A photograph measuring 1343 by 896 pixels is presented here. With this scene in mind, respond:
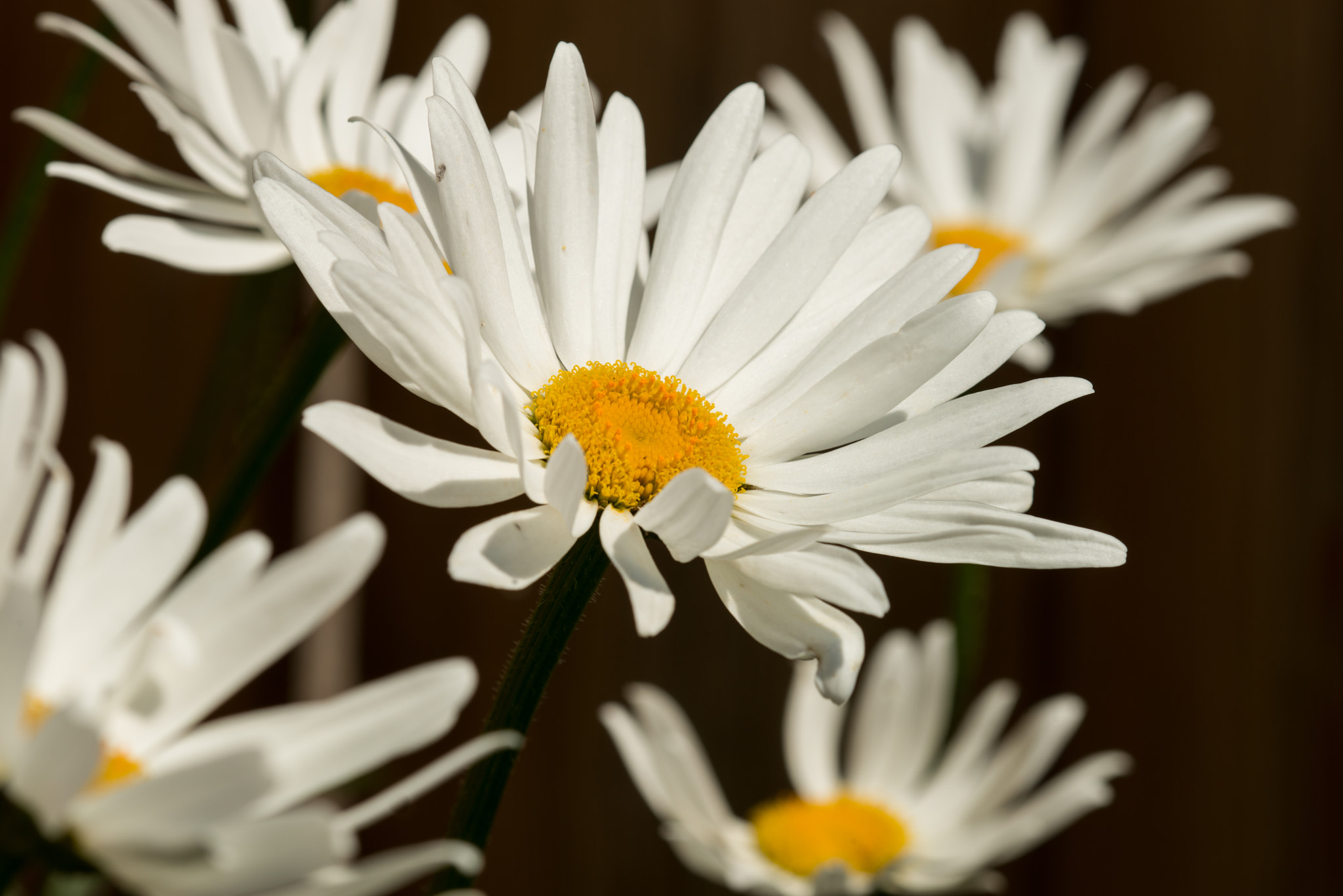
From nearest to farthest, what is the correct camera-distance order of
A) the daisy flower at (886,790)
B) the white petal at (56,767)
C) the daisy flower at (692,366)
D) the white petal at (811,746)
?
the white petal at (56,767)
the daisy flower at (692,366)
the daisy flower at (886,790)
the white petal at (811,746)

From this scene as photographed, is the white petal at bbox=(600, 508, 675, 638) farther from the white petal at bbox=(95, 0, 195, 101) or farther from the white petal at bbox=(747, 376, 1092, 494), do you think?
the white petal at bbox=(95, 0, 195, 101)

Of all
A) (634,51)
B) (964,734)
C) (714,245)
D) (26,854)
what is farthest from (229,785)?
(634,51)

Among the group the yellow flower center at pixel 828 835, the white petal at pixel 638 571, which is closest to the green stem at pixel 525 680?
the white petal at pixel 638 571

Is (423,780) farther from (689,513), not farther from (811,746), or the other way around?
(811,746)

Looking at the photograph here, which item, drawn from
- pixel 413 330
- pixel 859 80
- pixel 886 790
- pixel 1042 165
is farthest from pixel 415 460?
pixel 1042 165

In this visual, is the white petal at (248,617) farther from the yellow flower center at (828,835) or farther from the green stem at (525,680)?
the yellow flower center at (828,835)
